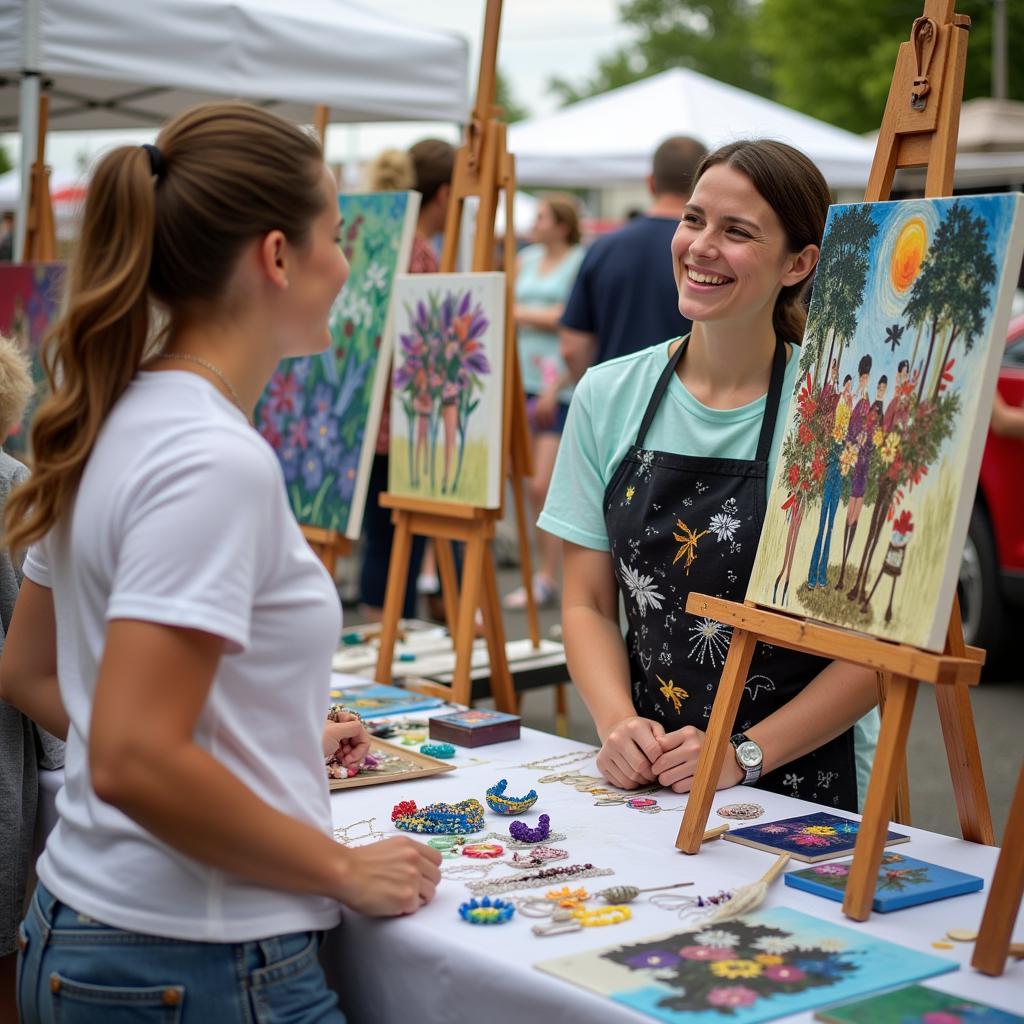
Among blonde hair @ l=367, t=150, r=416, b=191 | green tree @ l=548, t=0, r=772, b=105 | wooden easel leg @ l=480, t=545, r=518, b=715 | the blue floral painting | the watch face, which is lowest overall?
wooden easel leg @ l=480, t=545, r=518, b=715

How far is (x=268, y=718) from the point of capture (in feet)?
4.33

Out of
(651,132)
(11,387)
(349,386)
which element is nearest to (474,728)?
(11,387)

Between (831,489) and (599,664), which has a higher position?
(831,489)

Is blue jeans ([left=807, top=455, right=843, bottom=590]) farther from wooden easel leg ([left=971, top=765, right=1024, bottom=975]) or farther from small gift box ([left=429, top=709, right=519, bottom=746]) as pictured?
small gift box ([left=429, top=709, right=519, bottom=746])

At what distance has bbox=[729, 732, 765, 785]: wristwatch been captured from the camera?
6.67 feet

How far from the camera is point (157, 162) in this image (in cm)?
132

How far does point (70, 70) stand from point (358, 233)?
153 cm

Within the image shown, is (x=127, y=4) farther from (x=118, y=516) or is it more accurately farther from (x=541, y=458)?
(x=118, y=516)

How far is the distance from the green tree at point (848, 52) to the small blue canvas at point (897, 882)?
20.3 m

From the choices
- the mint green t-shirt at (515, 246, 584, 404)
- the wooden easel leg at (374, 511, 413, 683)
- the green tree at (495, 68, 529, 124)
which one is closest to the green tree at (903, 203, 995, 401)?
the wooden easel leg at (374, 511, 413, 683)

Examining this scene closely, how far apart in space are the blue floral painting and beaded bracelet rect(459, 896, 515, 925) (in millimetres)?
121

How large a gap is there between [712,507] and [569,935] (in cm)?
89

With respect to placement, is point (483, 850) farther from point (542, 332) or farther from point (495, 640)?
point (542, 332)

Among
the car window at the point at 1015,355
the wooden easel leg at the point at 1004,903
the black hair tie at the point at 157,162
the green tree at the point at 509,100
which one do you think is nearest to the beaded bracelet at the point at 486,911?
the wooden easel leg at the point at 1004,903
